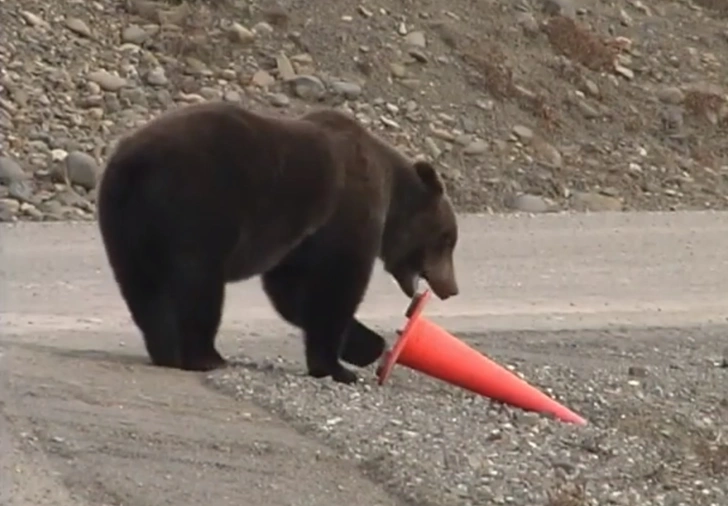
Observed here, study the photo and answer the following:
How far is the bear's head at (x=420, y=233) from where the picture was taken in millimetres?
9664

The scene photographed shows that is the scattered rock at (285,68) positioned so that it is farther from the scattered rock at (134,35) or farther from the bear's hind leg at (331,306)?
the bear's hind leg at (331,306)

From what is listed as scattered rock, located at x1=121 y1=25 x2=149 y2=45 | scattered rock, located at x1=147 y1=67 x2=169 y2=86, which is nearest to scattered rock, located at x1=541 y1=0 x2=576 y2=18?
scattered rock, located at x1=121 y1=25 x2=149 y2=45

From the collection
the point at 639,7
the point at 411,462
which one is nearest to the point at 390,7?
the point at 639,7

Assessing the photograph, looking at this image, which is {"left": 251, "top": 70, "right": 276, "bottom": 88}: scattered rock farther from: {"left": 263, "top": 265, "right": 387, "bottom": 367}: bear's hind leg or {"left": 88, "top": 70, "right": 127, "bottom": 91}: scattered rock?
{"left": 263, "top": 265, "right": 387, "bottom": 367}: bear's hind leg

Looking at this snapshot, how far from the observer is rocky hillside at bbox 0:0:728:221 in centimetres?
2150

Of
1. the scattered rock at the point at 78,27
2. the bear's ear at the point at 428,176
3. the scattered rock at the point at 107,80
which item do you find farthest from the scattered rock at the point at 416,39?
the bear's ear at the point at 428,176

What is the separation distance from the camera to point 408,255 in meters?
9.84

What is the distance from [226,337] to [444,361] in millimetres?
2300

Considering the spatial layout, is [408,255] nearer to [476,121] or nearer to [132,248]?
[132,248]

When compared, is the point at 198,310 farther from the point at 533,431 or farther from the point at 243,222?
the point at 533,431

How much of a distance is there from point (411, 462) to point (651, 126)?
19626 millimetres

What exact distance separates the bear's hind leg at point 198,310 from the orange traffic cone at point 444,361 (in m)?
0.84

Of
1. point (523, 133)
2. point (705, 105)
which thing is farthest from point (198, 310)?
point (705, 105)

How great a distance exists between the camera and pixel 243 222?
27.5ft
